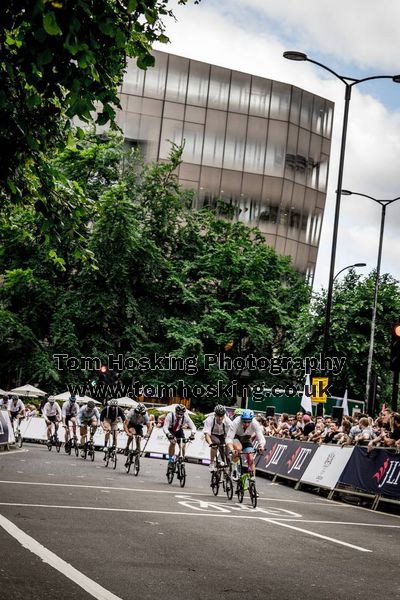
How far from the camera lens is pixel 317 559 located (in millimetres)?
10664

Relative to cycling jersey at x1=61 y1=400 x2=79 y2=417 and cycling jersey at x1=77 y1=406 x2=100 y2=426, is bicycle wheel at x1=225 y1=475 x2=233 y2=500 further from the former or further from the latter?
cycling jersey at x1=61 y1=400 x2=79 y2=417

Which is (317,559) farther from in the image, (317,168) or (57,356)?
(317,168)

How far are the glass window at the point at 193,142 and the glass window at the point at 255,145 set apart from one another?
133 inches

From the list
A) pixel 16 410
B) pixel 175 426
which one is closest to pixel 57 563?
pixel 175 426

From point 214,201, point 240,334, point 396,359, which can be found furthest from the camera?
point 214,201

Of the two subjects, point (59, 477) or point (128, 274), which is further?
point (128, 274)

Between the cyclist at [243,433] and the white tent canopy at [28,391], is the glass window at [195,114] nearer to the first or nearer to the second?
the white tent canopy at [28,391]

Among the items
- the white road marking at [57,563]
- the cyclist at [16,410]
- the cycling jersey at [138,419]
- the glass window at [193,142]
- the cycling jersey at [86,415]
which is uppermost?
the glass window at [193,142]

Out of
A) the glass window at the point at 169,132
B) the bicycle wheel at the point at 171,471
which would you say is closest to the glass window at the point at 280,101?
Answer: the glass window at the point at 169,132

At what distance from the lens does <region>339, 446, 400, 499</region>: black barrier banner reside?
64.0 ft

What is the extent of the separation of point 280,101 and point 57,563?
211 feet

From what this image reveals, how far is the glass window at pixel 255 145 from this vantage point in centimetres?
6981

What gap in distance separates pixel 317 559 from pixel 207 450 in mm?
26504

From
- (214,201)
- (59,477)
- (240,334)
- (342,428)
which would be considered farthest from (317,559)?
(214,201)
